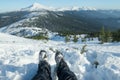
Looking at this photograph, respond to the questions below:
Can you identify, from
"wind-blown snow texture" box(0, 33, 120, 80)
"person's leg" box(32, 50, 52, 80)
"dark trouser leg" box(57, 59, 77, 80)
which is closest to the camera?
"dark trouser leg" box(57, 59, 77, 80)

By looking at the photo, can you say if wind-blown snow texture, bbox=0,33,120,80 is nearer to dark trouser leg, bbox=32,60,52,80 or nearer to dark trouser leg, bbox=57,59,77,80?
dark trouser leg, bbox=32,60,52,80

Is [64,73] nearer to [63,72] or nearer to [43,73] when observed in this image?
[63,72]

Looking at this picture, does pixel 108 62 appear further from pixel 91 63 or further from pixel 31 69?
pixel 31 69

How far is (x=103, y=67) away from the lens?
12992 mm

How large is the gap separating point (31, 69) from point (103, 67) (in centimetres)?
347

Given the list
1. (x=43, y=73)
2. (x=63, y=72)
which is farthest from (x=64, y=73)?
(x=43, y=73)

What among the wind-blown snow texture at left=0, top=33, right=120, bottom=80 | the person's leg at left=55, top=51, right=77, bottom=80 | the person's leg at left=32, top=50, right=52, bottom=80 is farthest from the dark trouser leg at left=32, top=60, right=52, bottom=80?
the wind-blown snow texture at left=0, top=33, right=120, bottom=80

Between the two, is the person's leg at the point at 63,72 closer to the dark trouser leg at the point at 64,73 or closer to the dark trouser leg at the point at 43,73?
the dark trouser leg at the point at 64,73

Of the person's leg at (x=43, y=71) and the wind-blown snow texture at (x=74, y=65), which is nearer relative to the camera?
the person's leg at (x=43, y=71)

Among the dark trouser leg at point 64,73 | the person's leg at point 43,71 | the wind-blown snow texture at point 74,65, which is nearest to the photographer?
the dark trouser leg at point 64,73

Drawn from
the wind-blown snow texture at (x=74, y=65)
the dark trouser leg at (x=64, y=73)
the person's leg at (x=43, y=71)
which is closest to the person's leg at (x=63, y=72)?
the dark trouser leg at (x=64, y=73)

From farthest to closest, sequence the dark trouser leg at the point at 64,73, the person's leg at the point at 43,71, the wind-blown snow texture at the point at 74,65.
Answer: the wind-blown snow texture at the point at 74,65
the person's leg at the point at 43,71
the dark trouser leg at the point at 64,73

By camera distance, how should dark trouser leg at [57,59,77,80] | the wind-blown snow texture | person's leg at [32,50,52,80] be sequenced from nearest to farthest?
dark trouser leg at [57,59,77,80], person's leg at [32,50,52,80], the wind-blown snow texture

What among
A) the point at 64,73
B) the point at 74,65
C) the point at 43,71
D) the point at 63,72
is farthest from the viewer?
the point at 74,65
